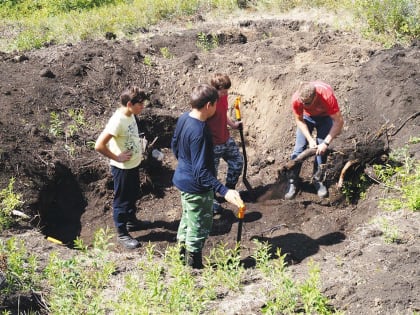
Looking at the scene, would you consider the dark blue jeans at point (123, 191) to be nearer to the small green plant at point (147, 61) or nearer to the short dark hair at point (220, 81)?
the short dark hair at point (220, 81)

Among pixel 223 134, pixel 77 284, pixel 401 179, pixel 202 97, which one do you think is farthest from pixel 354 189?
pixel 77 284

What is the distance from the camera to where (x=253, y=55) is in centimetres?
891

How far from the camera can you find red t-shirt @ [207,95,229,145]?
546 cm

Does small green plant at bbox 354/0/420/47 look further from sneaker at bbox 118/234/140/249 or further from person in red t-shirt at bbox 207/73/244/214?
sneaker at bbox 118/234/140/249

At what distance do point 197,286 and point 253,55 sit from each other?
5475 mm

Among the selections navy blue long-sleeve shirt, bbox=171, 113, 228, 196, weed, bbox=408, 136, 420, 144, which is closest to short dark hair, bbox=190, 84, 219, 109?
navy blue long-sleeve shirt, bbox=171, 113, 228, 196

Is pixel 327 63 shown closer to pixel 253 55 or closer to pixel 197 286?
pixel 253 55

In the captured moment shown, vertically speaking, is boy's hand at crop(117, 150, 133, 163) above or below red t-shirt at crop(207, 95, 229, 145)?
below

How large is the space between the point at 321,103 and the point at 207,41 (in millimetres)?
5196

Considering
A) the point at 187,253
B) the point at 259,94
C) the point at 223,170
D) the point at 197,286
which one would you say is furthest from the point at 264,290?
the point at 259,94

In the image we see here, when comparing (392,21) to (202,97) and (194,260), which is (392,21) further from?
(194,260)

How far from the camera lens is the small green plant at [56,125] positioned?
7.05 meters

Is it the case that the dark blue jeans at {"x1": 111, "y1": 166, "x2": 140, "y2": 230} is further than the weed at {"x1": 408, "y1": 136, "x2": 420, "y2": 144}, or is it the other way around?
the weed at {"x1": 408, "y1": 136, "x2": 420, "y2": 144}

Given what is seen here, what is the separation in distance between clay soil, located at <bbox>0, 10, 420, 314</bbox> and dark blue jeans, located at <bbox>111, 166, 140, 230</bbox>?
0.41 metres
